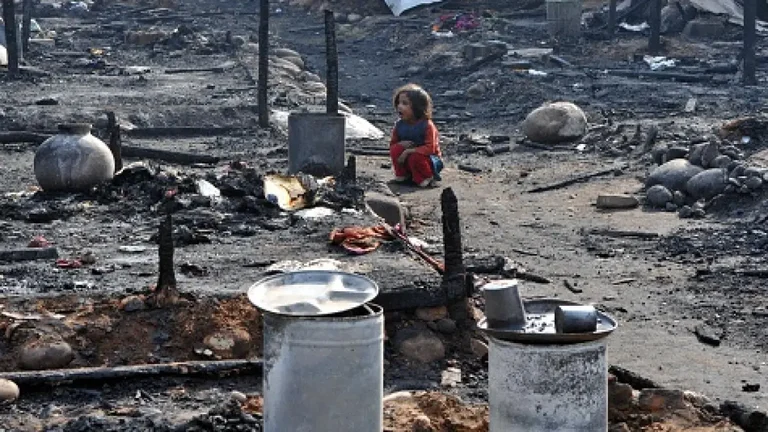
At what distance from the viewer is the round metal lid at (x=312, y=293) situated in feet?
17.7

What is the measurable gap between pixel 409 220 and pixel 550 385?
735 cm

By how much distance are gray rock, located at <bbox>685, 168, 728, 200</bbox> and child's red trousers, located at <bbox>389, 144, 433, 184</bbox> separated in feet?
9.23

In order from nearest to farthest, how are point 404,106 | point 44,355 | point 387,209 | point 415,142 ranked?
point 44,355, point 387,209, point 404,106, point 415,142

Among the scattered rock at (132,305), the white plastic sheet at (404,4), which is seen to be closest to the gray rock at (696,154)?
the scattered rock at (132,305)

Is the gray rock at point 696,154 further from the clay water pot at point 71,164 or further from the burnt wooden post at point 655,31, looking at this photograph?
the burnt wooden post at point 655,31

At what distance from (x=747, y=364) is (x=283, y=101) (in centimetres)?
1326

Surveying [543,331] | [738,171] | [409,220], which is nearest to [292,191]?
[409,220]

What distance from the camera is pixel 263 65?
17984 mm

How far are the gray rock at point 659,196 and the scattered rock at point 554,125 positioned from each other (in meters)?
4.46

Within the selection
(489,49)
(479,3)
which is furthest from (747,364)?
(479,3)

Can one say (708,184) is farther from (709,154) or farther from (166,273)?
(166,273)

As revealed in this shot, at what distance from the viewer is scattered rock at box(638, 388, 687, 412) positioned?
6.88m

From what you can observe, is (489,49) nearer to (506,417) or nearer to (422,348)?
(422,348)

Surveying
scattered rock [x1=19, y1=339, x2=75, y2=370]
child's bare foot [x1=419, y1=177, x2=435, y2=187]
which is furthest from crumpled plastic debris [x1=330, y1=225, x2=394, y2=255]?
child's bare foot [x1=419, y1=177, x2=435, y2=187]
